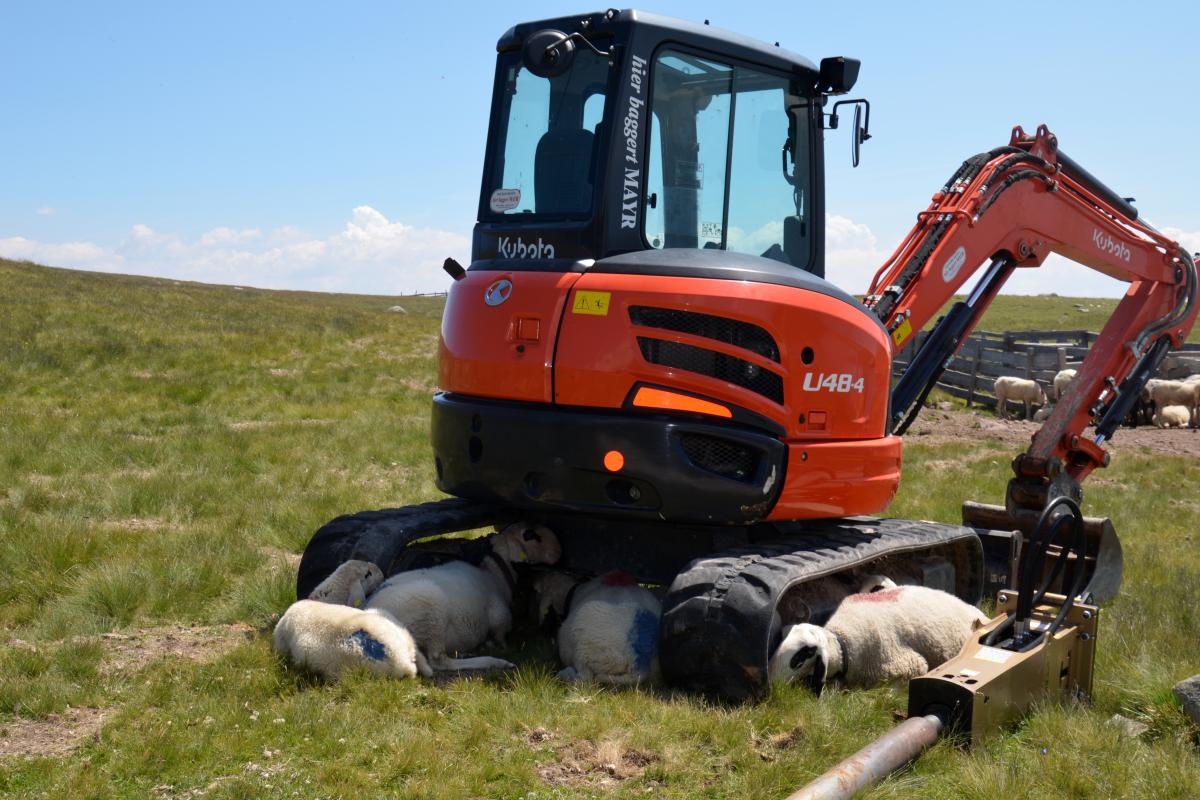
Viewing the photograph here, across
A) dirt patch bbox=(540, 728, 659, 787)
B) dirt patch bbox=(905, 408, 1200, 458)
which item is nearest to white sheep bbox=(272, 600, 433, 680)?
dirt patch bbox=(540, 728, 659, 787)

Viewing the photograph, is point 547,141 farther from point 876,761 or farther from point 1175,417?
point 1175,417

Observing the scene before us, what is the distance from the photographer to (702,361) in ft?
19.3

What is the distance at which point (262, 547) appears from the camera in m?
9.13

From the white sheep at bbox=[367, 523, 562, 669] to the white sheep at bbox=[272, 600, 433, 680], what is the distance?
0.55ft

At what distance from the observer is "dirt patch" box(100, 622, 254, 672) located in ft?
20.3

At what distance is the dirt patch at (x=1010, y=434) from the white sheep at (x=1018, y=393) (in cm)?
77

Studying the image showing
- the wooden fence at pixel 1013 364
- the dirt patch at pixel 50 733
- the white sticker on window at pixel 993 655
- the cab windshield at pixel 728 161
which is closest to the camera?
the dirt patch at pixel 50 733

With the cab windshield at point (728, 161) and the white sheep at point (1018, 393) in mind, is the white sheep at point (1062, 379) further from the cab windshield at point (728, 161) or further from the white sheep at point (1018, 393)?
the cab windshield at point (728, 161)

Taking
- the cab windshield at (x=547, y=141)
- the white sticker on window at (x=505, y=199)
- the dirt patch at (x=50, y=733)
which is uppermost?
the cab windshield at (x=547, y=141)

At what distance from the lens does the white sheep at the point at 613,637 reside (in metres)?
5.84

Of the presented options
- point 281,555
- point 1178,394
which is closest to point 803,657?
point 281,555

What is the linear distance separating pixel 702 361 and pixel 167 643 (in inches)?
137

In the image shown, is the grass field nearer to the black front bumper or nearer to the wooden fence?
the black front bumper

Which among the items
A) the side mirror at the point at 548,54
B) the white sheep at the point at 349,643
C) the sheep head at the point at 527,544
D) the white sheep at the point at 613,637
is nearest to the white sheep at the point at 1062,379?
the sheep head at the point at 527,544
